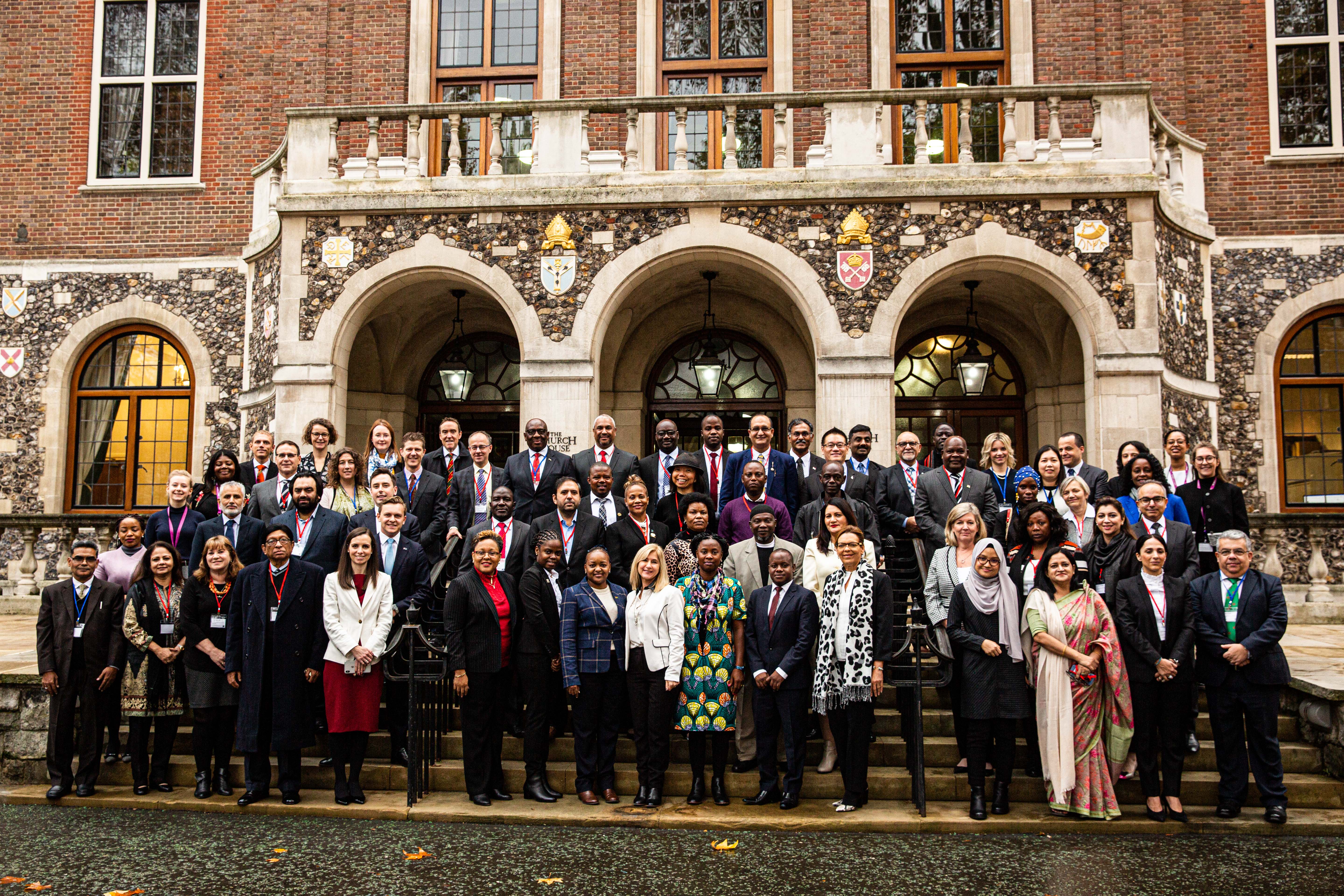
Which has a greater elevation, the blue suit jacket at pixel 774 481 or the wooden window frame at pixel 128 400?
the wooden window frame at pixel 128 400

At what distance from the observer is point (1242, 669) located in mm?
5992

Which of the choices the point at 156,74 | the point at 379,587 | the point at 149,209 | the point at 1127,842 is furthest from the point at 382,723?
the point at 156,74

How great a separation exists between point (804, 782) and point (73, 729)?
4.79 meters

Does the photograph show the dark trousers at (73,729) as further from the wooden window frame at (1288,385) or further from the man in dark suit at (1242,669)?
the wooden window frame at (1288,385)

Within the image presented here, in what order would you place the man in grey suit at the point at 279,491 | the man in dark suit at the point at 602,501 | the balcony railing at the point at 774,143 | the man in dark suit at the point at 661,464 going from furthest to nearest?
the balcony railing at the point at 774,143
the man in dark suit at the point at 661,464
the man in grey suit at the point at 279,491
the man in dark suit at the point at 602,501

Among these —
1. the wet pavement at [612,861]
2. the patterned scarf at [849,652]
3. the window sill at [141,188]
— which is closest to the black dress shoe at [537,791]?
the wet pavement at [612,861]

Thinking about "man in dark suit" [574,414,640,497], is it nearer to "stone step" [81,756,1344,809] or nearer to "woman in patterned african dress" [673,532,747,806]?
"woman in patterned african dress" [673,532,747,806]

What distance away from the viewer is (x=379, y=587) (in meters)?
6.42

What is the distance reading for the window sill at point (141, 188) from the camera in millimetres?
14164

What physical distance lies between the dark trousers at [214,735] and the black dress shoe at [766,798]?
3275mm

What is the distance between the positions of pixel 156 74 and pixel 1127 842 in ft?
50.4

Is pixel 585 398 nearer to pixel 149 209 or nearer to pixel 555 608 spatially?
pixel 555 608

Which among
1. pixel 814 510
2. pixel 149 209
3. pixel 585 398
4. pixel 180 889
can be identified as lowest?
pixel 180 889

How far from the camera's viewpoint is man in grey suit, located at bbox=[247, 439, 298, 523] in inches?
295
